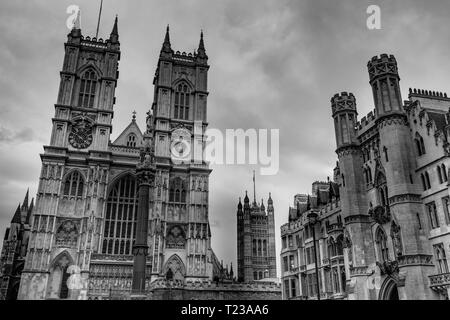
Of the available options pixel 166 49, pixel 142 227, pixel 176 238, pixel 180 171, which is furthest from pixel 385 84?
pixel 166 49

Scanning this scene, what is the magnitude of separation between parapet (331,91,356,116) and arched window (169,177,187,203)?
2228cm

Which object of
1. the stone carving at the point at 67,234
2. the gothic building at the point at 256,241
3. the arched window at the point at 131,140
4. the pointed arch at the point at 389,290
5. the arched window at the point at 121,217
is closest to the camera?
the pointed arch at the point at 389,290

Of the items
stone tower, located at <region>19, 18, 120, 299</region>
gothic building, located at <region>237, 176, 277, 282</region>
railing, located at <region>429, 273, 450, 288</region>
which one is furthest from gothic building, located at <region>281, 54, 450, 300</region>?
gothic building, located at <region>237, 176, 277, 282</region>

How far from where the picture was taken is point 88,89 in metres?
51.8

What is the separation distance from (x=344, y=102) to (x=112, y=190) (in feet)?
93.7

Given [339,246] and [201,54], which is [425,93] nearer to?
[339,246]

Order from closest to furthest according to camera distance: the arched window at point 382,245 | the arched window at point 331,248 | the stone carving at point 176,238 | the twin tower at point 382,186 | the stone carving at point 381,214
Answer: the twin tower at point 382,186
the stone carving at point 381,214
the arched window at point 382,245
the arched window at point 331,248
the stone carving at point 176,238

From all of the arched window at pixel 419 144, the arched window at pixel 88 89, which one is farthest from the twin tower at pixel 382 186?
the arched window at pixel 88 89

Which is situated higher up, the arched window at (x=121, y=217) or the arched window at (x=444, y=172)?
the arched window at (x=121, y=217)

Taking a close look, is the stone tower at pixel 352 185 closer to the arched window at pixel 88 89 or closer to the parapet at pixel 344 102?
the parapet at pixel 344 102

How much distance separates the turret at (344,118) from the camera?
3362 centimetres

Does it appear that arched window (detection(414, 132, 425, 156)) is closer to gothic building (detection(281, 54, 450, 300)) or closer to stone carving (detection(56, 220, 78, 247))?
gothic building (detection(281, 54, 450, 300))

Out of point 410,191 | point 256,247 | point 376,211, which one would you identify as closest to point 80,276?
point 376,211

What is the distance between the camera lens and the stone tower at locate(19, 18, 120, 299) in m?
42.4
